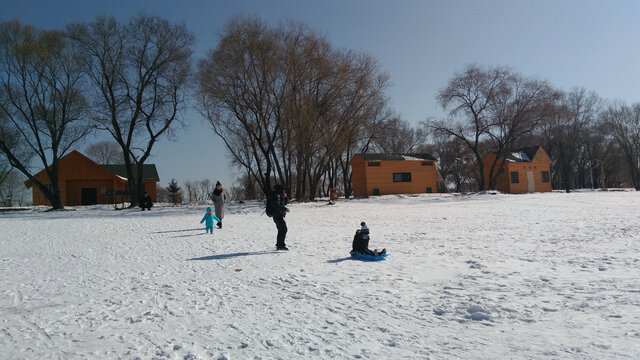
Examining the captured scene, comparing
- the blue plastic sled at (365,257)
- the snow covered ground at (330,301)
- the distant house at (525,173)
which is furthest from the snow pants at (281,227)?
the distant house at (525,173)

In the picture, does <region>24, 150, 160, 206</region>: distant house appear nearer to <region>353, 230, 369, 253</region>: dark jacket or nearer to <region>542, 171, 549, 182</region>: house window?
<region>353, 230, 369, 253</region>: dark jacket

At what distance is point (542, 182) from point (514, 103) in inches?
537

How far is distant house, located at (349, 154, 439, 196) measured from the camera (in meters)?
38.8

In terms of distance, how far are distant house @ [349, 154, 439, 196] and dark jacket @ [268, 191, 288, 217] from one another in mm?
29444

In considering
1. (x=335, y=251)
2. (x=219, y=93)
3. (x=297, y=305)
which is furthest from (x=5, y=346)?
(x=219, y=93)

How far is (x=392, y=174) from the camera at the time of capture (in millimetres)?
39562

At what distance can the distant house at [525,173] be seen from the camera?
44531 millimetres

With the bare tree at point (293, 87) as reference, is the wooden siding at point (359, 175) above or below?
below

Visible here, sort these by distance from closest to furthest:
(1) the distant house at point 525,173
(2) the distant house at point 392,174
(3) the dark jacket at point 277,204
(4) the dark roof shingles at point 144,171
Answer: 1. (3) the dark jacket at point 277,204
2. (2) the distant house at point 392,174
3. (1) the distant house at point 525,173
4. (4) the dark roof shingles at point 144,171

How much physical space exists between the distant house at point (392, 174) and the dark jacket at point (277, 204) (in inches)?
1159

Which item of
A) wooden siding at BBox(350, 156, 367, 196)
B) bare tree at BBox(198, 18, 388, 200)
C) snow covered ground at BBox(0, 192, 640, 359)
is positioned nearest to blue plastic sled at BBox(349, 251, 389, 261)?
snow covered ground at BBox(0, 192, 640, 359)

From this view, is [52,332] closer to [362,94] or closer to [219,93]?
[219,93]

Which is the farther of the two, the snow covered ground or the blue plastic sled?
the blue plastic sled

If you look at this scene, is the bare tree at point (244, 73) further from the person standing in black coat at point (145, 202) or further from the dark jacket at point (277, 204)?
the dark jacket at point (277, 204)
